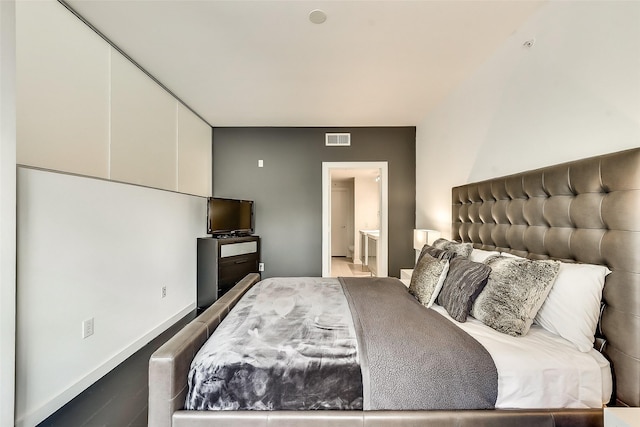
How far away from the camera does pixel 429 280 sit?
1.79 m

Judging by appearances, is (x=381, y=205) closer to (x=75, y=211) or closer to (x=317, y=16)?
(x=317, y=16)

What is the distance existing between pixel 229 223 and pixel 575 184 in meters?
3.44

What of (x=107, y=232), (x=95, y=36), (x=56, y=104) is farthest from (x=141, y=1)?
(x=107, y=232)

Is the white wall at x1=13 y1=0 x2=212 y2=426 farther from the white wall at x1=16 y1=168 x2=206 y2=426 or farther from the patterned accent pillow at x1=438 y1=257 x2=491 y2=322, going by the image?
the patterned accent pillow at x1=438 y1=257 x2=491 y2=322

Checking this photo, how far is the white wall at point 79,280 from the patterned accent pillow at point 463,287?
8.13 ft

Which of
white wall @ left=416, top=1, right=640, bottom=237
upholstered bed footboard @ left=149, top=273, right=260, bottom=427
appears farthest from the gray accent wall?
upholstered bed footboard @ left=149, top=273, right=260, bottom=427

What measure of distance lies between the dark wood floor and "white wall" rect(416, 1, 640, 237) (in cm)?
297

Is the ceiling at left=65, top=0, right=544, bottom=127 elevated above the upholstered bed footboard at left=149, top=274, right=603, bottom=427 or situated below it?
above

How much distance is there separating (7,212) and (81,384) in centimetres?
126

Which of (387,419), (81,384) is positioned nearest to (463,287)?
(387,419)

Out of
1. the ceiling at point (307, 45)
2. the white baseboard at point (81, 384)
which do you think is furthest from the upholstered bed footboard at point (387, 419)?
the ceiling at point (307, 45)

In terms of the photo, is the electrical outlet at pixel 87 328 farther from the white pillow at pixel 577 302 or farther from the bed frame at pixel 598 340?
the white pillow at pixel 577 302

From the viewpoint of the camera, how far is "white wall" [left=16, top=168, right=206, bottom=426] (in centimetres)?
141

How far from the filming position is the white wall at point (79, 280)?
4.63ft
